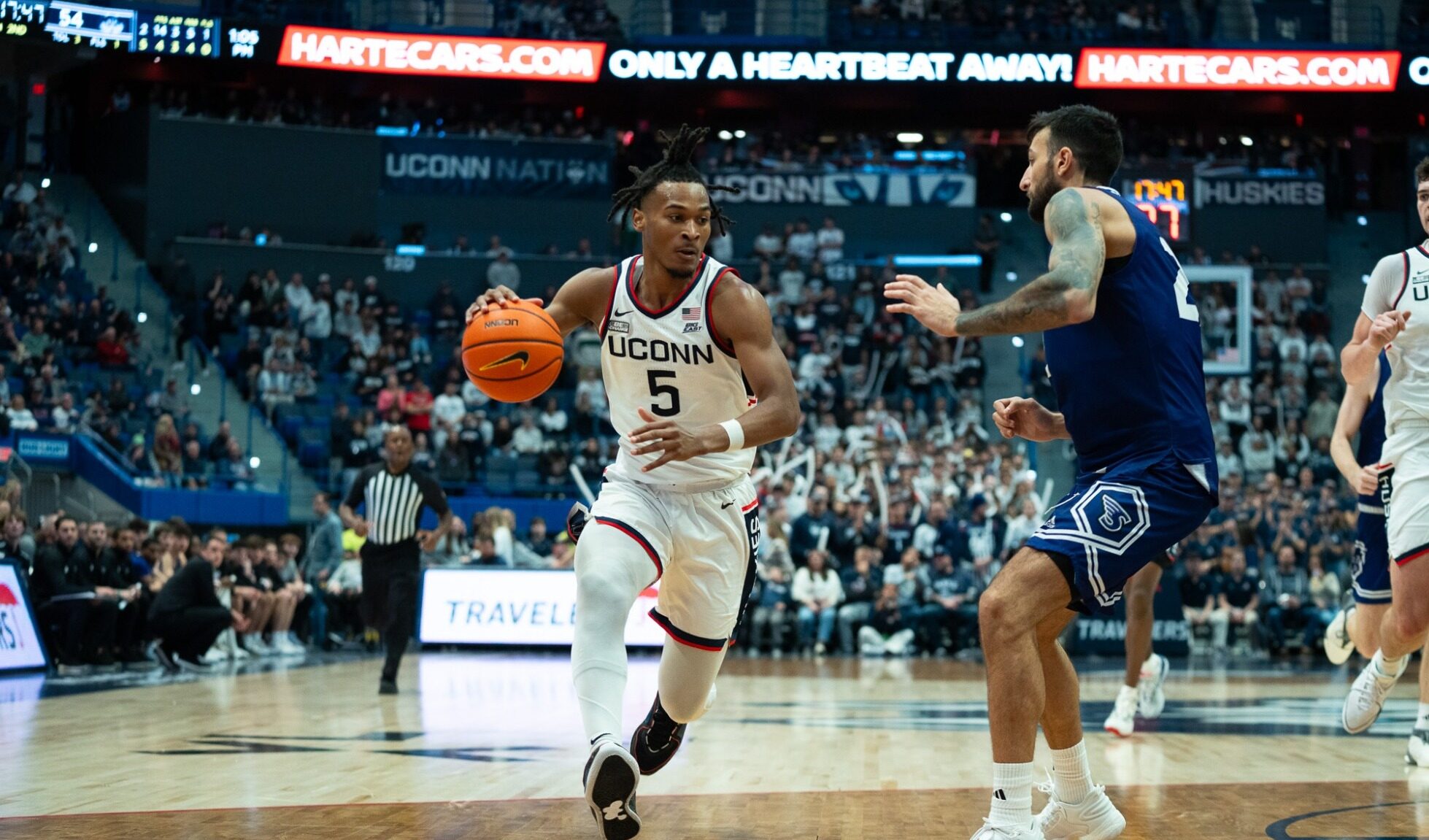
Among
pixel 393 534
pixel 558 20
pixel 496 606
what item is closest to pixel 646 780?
pixel 393 534

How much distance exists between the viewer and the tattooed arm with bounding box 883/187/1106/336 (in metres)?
4.23

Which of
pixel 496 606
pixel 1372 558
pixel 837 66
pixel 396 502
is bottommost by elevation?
pixel 496 606

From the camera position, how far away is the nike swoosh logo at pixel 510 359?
18.1 ft

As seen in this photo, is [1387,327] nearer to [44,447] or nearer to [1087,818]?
[1087,818]

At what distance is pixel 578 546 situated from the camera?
5371 millimetres

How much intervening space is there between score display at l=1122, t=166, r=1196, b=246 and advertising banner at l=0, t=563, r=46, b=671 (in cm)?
1524

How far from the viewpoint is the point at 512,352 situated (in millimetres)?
5523

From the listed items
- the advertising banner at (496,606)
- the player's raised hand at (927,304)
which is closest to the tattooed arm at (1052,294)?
the player's raised hand at (927,304)

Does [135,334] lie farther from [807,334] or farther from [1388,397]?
[1388,397]

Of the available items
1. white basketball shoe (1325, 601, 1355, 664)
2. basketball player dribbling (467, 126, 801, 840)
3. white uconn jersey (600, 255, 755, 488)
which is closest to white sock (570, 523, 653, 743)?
basketball player dribbling (467, 126, 801, 840)

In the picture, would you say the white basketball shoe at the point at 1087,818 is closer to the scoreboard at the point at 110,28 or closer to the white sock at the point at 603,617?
the white sock at the point at 603,617

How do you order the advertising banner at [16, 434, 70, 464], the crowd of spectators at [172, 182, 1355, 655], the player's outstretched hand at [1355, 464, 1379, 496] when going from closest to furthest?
1. the player's outstretched hand at [1355, 464, 1379, 496]
2. the crowd of spectators at [172, 182, 1355, 655]
3. the advertising banner at [16, 434, 70, 464]

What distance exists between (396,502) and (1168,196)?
47.5 ft

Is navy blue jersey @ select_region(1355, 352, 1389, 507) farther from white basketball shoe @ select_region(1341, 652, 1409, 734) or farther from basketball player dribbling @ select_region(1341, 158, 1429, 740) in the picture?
white basketball shoe @ select_region(1341, 652, 1409, 734)
